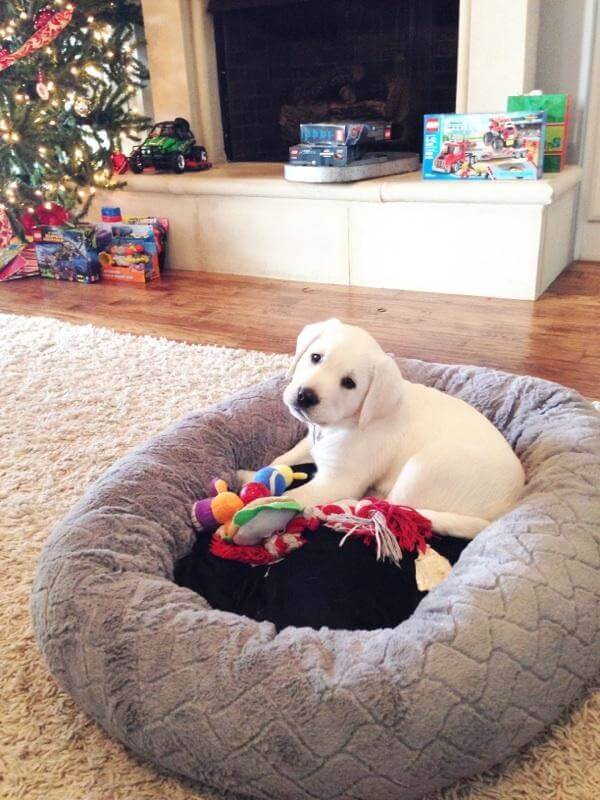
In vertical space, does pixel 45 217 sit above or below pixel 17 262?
above

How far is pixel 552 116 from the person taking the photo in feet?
10.1

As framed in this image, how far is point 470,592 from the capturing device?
1040 mm

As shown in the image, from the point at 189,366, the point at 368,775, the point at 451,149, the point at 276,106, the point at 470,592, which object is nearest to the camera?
the point at 368,775

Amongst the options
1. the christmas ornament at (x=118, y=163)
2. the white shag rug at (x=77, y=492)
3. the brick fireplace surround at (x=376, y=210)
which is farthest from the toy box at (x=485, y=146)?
the christmas ornament at (x=118, y=163)

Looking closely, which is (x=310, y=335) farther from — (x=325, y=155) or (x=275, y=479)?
(x=325, y=155)

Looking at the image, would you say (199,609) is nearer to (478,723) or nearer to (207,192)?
(478,723)

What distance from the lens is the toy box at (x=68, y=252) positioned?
11.6ft

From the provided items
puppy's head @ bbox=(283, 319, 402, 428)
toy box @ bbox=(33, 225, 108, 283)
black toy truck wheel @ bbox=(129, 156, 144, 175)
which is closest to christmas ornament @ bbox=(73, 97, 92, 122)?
black toy truck wheel @ bbox=(129, 156, 144, 175)

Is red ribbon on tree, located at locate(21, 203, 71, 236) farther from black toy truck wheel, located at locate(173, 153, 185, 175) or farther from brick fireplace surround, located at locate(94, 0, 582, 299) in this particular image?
black toy truck wheel, located at locate(173, 153, 185, 175)

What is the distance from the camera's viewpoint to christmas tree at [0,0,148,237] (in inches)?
133

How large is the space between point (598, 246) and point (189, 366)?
226 centimetres

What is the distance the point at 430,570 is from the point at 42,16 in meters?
3.29

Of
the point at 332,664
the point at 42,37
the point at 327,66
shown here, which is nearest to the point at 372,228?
the point at 327,66

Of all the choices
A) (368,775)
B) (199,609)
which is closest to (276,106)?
(199,609)
